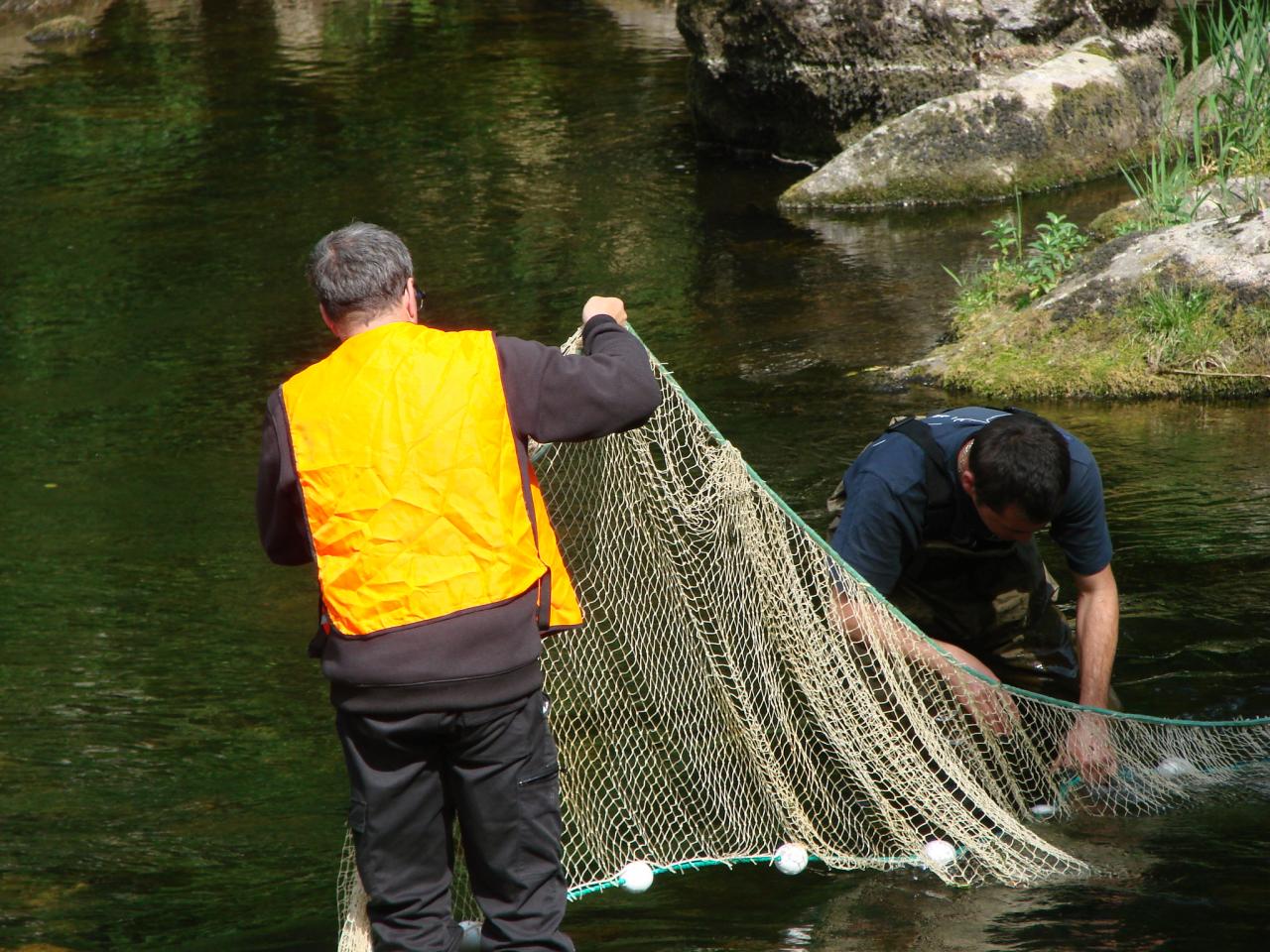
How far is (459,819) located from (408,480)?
68cm

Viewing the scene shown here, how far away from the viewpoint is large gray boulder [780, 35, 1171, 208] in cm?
1081

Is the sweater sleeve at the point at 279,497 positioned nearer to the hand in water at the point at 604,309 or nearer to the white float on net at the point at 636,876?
the hand in water at the point at 604,309

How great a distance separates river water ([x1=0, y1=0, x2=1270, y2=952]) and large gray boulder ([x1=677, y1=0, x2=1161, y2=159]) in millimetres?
656

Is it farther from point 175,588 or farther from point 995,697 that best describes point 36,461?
point 995,697

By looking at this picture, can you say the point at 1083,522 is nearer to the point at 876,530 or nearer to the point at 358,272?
the point at 876,530

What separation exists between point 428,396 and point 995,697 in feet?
5.84

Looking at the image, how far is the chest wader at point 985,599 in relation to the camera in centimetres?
388

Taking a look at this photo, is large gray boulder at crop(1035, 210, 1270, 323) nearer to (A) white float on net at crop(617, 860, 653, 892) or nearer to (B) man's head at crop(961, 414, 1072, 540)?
(B) man's head at crop(961, 414, 1072, 540)

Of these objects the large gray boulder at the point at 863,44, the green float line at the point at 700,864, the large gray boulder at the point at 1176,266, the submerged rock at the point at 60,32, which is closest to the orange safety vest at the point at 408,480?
the green float line at the point at 700,864

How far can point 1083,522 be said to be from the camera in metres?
3.78

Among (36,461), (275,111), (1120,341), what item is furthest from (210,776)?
(275,111)

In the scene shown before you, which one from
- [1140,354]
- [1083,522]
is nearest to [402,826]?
[1083,522]

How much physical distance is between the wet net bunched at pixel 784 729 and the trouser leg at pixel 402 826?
2.22ft

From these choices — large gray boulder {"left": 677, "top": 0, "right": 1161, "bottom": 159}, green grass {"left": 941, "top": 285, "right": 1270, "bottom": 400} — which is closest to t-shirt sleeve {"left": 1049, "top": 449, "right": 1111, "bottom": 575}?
green grass {"left": 941, "top": 285, "right": 1270, "bottom": 400}
